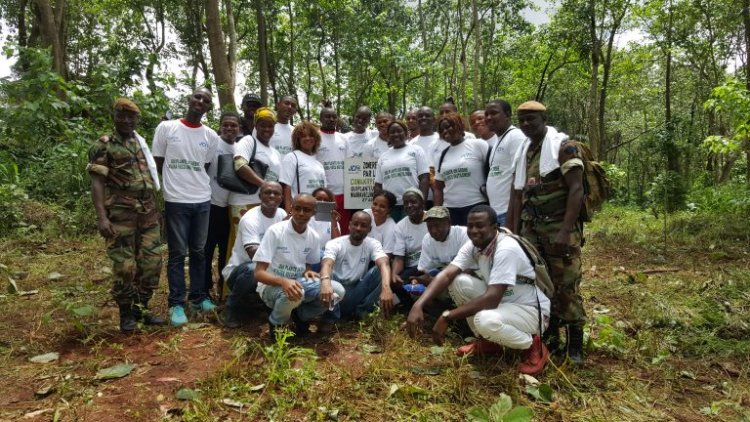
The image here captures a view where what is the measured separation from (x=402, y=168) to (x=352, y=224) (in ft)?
3.32

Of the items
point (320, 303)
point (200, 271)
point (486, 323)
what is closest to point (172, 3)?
point (200, 271)

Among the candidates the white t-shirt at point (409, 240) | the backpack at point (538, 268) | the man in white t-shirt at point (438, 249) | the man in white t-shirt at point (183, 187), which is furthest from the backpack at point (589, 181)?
the man in white t-shirt at point (183, 187)

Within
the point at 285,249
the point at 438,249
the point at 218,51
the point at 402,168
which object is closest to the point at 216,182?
the point at 285,249

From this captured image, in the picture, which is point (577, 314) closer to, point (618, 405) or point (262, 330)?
point (618, 405)

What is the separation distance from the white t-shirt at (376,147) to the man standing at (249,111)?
140 centimetres

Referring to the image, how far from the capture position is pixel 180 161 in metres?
4.40

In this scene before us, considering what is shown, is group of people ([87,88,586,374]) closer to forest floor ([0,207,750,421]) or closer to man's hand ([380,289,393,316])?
man's hand ([380,289,393,316])

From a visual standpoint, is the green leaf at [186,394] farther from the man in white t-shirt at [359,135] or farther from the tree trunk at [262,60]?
the tree trunk at [262,60]

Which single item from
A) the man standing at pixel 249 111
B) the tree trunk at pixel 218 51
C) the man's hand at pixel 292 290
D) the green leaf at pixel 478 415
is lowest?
the green leaf at pixel 478 415

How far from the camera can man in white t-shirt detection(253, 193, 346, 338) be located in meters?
3.81

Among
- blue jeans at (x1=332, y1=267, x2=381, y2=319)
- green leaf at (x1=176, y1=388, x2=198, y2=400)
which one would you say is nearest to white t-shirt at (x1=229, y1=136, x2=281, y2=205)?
blue jeans at (x1=332, y1=267, x2=381, y2=319)

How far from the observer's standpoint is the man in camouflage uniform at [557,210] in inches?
136

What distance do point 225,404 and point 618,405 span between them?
2.53m

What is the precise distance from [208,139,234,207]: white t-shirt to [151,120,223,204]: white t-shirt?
12.4 inches
